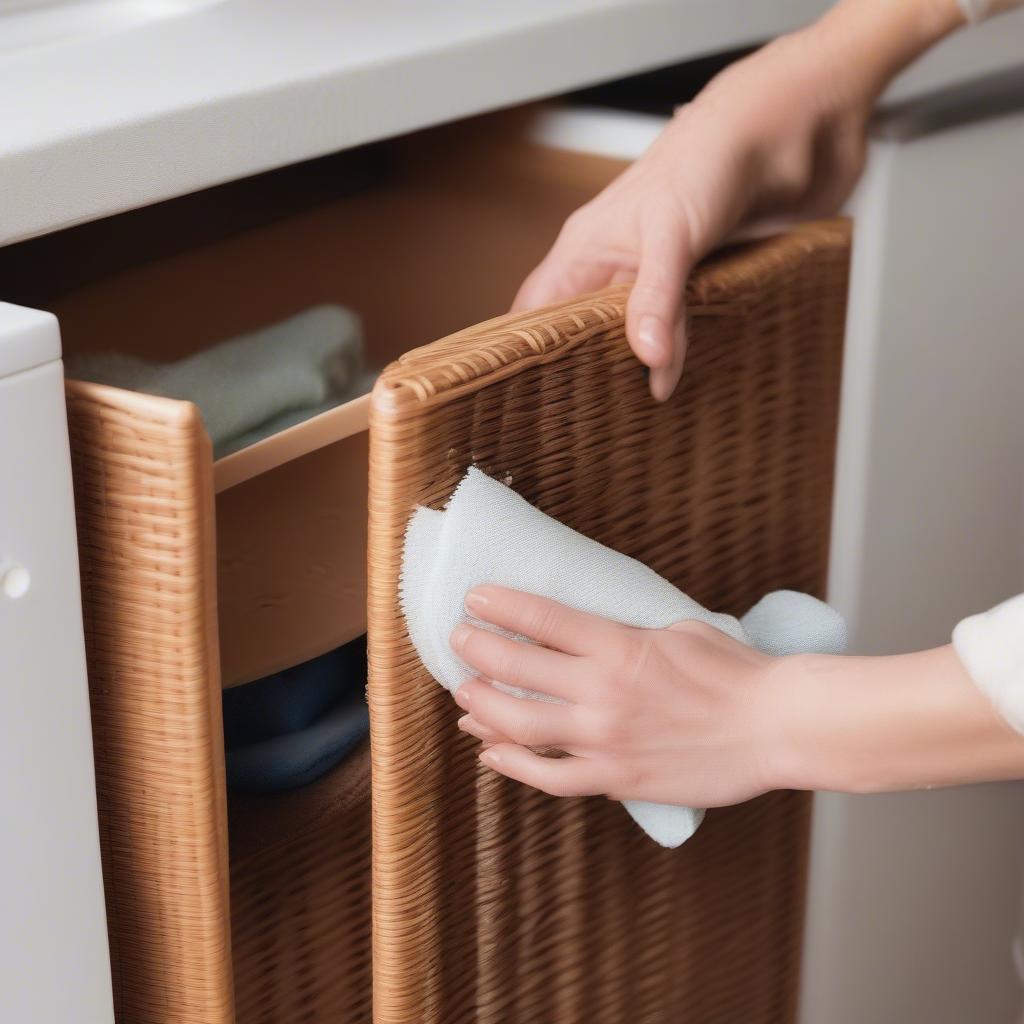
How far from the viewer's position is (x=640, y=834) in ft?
2.28

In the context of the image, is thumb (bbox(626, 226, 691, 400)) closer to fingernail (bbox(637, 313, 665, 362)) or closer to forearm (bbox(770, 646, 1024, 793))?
fingernail (bbox(637, 313, 665, 362))

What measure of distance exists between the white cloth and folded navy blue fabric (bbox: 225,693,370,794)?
→ 0.54 feet

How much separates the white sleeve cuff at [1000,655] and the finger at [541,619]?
131mm

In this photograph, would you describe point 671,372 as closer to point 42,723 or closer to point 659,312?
point 659,312

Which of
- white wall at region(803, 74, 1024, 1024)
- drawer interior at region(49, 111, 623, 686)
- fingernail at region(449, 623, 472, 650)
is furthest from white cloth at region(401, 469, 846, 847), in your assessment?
white wall at region(803, 74, 1024, 1024)

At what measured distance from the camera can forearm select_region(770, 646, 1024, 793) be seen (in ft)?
1.63

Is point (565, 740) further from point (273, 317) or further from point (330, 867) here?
point (273, 317)

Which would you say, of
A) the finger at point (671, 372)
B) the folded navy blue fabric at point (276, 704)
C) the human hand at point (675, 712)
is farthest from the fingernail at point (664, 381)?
the folded navy blue fabric at point (276, 704)

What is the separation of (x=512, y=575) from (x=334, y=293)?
1.58 feet

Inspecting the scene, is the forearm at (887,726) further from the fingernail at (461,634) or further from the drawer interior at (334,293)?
the drawer interior at (334,293)

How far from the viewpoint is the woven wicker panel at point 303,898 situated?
675 millimetres

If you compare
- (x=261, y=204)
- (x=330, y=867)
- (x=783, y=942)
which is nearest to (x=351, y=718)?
(x=330, y=867)

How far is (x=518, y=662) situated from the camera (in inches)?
21.3

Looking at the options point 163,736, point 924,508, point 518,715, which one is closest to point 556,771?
point 518,715
